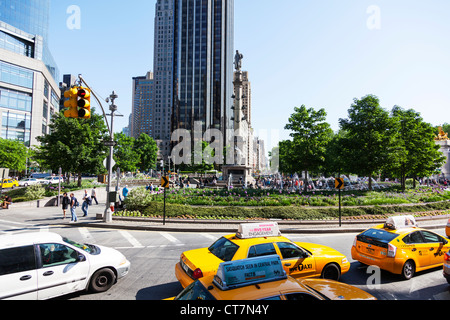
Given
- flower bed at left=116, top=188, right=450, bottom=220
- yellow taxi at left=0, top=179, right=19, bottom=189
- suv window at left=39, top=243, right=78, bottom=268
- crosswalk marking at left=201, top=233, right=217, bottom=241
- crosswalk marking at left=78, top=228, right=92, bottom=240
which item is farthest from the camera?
yellow taxi at left=0, top=179, right=19, bottom=189

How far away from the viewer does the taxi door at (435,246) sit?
7961mm

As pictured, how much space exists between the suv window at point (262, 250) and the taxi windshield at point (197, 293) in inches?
100

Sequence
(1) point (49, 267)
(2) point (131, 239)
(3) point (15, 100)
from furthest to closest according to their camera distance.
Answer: (3) point (15, 100) → (2) point (131, 239) → (1) point (49, 267)

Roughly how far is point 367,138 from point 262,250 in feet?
91.6

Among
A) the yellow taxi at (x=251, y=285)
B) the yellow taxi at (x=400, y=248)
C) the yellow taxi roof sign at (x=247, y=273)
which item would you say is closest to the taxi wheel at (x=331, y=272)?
the yellow taxi at (x=400, y=248)

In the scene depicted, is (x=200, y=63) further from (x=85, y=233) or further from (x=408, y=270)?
(x=408, y=270)

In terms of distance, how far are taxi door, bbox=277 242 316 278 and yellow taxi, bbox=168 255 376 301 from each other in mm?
2287

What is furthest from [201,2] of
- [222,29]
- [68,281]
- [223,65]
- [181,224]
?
[68,281]

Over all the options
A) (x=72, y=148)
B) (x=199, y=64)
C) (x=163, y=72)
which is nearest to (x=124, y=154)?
(x=72, y=148)

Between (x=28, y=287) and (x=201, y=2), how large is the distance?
129778mm

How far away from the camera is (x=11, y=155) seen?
42250 millimetres

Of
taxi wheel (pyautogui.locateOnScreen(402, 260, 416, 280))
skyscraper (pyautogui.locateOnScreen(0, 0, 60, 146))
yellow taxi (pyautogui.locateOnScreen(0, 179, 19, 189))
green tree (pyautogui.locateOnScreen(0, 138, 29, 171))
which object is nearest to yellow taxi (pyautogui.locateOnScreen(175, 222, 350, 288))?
taxi wheel (pyautogui.locateOnScreen(402, 260, 416, 280))

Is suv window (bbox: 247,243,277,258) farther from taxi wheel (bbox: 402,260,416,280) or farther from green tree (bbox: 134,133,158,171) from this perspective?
green tree (bbox: 134,133,158,171)

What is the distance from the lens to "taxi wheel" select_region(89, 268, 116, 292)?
6609mm
